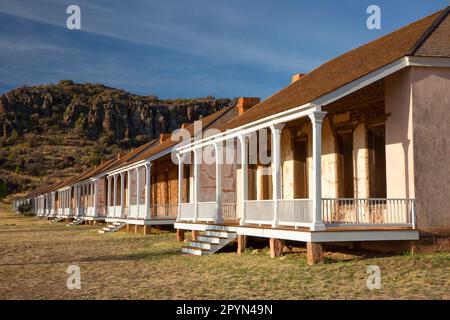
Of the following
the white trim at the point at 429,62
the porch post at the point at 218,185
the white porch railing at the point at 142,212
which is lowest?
the white porch railing at the point at 142,212

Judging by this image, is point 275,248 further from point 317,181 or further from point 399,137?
point 399,137

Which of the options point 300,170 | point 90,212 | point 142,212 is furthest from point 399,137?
point 90,212

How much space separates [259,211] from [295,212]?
223 cm

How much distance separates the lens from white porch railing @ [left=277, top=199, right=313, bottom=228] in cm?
1283

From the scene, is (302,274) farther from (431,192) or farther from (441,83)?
(441,83)

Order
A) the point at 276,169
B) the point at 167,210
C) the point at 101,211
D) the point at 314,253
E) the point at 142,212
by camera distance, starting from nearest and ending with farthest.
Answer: the point at 314,253 < the point at 276,169 < the point at 142,212 < the point at 167,210 < the point at 101,211

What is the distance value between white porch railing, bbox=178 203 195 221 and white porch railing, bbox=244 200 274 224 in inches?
182

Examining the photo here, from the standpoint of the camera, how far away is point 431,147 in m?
13.0

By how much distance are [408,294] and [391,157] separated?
17.3ft

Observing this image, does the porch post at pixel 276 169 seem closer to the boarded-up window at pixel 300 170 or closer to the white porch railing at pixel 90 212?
the boarded-up window at pixel 300 170

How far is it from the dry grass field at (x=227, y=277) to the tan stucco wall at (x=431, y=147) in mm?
998

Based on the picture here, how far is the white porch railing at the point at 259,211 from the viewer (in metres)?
15.0

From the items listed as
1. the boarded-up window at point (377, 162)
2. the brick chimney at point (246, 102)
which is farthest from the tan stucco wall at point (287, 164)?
the brick chimney at point (246, 102)

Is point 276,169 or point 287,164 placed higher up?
point 287,164
